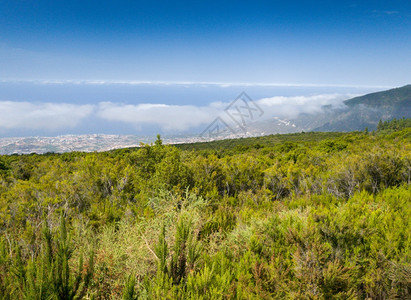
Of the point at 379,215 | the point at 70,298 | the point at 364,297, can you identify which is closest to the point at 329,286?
the point at 364,297

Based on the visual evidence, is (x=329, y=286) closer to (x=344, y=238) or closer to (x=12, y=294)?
(x=344, y=238)

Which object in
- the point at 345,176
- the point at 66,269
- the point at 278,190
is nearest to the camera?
the point at 66,269

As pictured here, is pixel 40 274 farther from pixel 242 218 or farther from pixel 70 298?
pixel 242 218

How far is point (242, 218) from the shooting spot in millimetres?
6316

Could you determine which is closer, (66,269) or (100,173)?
(66,269)

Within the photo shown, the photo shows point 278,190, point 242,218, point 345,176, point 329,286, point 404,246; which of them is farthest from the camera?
point 278,190

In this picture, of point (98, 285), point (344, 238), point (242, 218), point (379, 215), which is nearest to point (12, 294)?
point (98, 285)

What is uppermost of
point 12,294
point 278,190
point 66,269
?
point 66,269

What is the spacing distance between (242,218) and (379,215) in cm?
322

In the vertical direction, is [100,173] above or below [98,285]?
above

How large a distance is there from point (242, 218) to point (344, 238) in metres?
2.58

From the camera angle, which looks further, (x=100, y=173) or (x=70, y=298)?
(x=100, y=173)

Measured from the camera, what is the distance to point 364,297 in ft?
13.1

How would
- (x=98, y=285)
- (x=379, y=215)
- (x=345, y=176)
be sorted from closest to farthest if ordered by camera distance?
(x=98, y=285) < (x=379, y=215) < (x=345, y=176)
